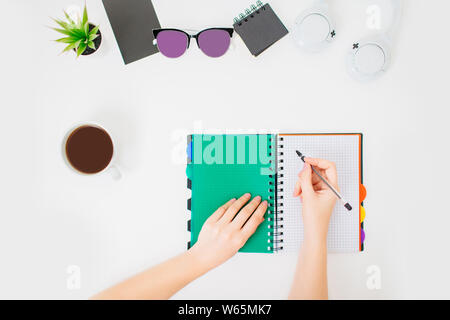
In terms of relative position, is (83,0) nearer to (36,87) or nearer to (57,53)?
(57,53)

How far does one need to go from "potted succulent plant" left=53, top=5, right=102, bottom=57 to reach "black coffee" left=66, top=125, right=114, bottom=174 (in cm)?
23

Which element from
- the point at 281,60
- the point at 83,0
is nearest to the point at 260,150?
the point at 281,60

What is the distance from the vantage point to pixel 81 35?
3.05ft

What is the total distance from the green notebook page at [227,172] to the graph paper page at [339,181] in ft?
0.15

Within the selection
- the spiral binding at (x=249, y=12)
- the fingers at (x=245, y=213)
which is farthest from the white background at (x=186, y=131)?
the fingers at (x=245, y=213)

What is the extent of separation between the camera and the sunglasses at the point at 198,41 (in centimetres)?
94

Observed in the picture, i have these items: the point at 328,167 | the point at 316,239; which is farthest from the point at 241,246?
the point at 328,167

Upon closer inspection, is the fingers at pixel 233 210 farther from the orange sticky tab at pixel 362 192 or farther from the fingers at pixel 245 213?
the orange sticky tab at pixel 362 192

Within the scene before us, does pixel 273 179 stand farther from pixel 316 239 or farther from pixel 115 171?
pixel 115 171

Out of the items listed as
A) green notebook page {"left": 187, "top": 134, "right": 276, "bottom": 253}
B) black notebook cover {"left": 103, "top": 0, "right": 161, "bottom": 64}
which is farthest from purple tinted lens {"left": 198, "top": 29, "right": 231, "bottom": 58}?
green notebook page {"left": 187, "top": 134, "right": 276, "bottom": 253}

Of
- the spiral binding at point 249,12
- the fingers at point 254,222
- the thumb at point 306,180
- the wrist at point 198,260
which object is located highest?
the spiral binding at point 249,12

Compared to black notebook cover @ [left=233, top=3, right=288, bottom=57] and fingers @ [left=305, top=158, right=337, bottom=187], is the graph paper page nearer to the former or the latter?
fingers @ [left=305, top=158, right=337, bottom=187]

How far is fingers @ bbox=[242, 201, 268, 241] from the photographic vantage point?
3.05 ft
